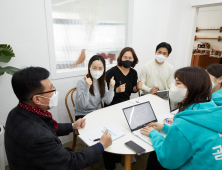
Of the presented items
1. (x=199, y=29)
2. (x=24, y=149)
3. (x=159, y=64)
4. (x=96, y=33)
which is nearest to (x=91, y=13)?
(x=96, y=33)

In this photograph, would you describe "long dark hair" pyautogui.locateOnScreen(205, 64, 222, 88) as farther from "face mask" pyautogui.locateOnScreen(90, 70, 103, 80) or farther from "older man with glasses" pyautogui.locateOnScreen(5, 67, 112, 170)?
"older man with glasses" pyautogui.locateOnScreen(5, 67, 112, 170)

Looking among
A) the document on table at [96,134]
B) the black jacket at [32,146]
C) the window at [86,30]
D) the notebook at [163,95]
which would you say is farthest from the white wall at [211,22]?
the black jacket at [32,146]

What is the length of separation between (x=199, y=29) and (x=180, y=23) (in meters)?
3.60

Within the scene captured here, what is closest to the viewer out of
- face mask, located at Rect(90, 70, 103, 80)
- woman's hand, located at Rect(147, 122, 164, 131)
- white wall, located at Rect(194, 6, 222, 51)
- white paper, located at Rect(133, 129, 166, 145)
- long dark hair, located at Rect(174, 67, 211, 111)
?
long dark hair, located at Rect(174, 67, 211, 111)

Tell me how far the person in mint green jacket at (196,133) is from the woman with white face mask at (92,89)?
973 mm

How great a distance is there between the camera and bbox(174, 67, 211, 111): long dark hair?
1.00 m

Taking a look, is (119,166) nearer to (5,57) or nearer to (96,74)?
(96,74)

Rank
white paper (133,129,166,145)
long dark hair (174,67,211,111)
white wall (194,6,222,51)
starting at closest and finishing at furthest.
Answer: long dark hair (174,67,211,111)
white paper (133,129,166,145)
white wall (194,6,222,51)

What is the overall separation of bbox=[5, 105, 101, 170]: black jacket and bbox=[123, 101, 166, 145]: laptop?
541 millimetres

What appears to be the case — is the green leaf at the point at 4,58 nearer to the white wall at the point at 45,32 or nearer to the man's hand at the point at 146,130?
the white wall at the point at 45,32

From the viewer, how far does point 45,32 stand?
1945mm

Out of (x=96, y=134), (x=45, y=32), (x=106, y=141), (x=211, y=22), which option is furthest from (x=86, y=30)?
(x=211, y=22)

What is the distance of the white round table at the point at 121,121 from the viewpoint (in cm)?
118

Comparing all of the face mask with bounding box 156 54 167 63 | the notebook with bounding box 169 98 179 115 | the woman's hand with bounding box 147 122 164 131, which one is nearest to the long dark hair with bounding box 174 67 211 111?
the woman's hand with bounding box 147 122 164 131
